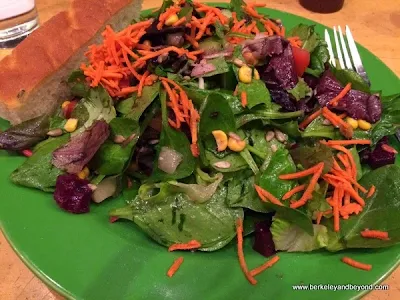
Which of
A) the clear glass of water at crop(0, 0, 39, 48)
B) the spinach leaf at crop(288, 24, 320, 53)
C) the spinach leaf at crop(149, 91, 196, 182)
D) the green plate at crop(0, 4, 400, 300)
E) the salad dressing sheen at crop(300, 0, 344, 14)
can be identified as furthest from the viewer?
the salad dressing sheen at crop(300, 0, 344, 14)

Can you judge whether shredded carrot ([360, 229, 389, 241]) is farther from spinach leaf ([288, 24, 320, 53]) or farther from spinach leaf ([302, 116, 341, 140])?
spinach leaf ([288, 24, 320, 53])

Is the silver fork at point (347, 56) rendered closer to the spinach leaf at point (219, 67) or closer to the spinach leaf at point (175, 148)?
the spinach leaf at point (219, 67)

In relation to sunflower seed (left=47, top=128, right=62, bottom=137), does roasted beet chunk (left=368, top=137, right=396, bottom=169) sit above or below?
below

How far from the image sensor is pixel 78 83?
69.1 inches

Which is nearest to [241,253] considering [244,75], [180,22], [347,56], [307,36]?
[244,75]

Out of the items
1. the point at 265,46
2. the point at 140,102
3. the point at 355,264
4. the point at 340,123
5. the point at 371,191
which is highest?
the point at 265,46

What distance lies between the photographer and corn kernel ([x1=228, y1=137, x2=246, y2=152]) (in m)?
1.52

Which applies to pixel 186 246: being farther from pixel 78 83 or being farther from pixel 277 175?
pixel 78 83

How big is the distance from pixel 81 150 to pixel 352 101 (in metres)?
1.00

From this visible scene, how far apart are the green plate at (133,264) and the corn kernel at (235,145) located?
0.32m

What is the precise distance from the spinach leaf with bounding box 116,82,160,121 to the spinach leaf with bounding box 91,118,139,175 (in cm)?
4

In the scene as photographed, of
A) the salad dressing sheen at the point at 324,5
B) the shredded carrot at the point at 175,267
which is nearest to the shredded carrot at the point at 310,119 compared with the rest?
the shredded carrot at the point at 175,267

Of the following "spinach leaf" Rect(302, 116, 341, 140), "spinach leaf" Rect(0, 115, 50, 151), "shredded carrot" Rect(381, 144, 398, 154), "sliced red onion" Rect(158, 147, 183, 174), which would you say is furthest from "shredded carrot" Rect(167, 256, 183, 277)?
"shredded carrot" Rect(381, 144, 398, 154)

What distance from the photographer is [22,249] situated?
4.55 ft
